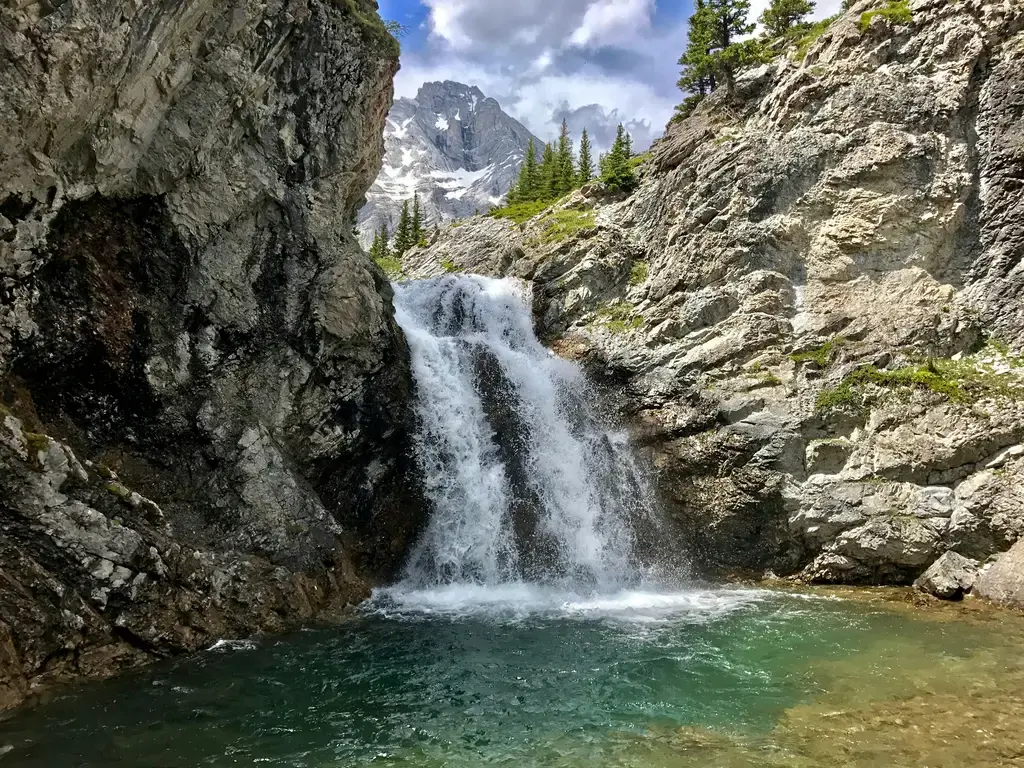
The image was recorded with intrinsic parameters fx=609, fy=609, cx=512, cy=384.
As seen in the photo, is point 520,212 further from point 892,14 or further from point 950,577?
point 950,577

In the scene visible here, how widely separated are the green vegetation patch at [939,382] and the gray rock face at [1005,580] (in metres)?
4.81

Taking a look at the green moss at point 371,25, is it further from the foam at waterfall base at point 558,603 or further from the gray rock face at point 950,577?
the gray rock face at point 950,577

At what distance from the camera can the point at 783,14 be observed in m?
42.7

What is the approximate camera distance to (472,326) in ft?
104

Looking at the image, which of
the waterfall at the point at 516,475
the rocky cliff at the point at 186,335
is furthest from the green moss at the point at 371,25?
the waterfall at the point at 516,475

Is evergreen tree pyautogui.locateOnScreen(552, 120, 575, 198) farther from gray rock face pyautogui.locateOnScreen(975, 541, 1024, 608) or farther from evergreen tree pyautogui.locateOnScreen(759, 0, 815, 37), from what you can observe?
gray rock face pyautogui.locateOnScreen(975, 541, 1024, 608)

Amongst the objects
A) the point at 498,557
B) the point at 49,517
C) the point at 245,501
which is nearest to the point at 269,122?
the point at 245,501

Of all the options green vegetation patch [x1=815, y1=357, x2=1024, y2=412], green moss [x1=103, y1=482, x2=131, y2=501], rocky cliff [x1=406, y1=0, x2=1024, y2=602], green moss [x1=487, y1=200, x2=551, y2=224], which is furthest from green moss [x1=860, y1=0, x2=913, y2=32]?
green moss [x1=103, y1=482, x2=131, y2=501]

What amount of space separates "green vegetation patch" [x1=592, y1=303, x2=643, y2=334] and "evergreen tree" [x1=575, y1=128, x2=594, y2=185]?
37371 mm

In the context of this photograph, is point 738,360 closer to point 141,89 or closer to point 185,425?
point 185,425

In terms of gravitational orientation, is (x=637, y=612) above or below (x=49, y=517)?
below

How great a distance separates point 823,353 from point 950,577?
27.6 feet

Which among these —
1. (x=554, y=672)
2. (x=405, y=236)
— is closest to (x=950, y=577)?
(x=554, y=672)

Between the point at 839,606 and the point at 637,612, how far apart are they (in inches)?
230
